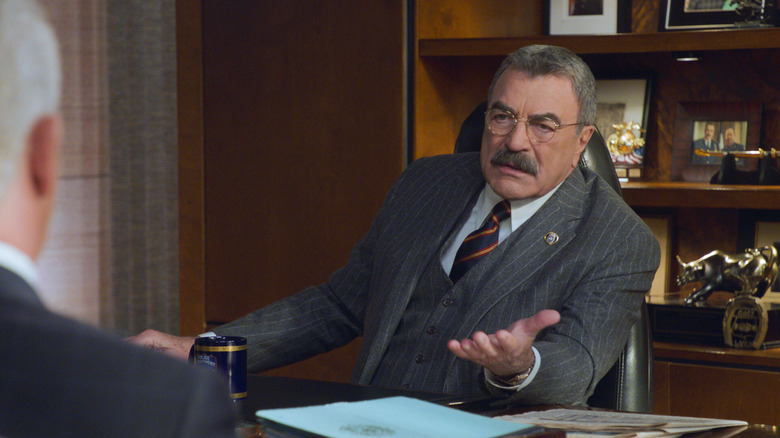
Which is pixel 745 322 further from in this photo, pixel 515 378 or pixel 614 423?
pixel 614 423

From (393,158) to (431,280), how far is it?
775 millimetres

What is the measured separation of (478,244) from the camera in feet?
6.10

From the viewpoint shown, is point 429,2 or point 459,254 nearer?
point 459,254

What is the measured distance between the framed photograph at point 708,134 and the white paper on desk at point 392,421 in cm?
182

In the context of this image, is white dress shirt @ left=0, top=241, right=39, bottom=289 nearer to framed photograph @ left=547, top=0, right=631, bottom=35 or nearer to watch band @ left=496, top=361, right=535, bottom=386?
watch band @ left=496, top=361, right=535, bottom=386

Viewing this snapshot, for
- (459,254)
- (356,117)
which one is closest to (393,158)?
(356,117)

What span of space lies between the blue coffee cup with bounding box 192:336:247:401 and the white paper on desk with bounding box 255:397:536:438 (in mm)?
241

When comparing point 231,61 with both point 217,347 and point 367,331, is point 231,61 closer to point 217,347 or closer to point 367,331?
point 367,331

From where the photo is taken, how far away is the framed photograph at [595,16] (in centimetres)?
276

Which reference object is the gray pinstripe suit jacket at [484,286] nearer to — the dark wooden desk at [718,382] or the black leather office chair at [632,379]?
the black leather office chair at [632,379]

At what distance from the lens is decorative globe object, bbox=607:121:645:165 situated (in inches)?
107

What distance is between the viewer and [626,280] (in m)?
1.71

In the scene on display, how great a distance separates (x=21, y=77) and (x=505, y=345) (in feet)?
3.22

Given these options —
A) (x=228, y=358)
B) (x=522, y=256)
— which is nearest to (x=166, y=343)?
(x=228, y=358)
